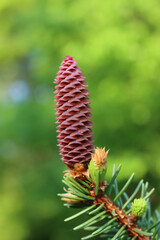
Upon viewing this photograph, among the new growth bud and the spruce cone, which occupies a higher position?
the spruce cone

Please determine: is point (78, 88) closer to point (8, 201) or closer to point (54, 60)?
point (54, 60)

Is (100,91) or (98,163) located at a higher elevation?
(100,91)

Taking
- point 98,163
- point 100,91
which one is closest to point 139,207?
point 98,163

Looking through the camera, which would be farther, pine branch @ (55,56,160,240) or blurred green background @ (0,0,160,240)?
blurred green background @ (0,0,160,240)

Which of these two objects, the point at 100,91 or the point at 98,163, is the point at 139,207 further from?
the point at 100,91

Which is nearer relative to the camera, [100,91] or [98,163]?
[98,163]

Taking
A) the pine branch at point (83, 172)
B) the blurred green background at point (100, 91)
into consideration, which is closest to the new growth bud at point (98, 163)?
the pine branch at point (83, 172)

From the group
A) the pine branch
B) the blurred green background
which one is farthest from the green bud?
the blurred green background

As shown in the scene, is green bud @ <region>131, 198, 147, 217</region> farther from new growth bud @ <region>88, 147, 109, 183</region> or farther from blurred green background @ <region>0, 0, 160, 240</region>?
blurred green background @ <region>0, 0, 160, 240</region>
